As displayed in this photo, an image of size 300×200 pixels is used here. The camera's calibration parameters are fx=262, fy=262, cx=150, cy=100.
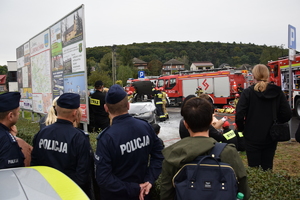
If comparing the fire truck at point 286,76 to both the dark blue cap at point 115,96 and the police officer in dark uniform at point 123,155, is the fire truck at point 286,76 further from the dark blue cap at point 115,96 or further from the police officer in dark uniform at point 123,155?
the dark blue cap at point 115,96

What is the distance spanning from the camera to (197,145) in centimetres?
175

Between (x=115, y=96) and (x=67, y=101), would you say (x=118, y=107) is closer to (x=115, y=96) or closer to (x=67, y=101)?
(x=115, y=96)

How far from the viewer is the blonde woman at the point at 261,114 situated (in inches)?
140

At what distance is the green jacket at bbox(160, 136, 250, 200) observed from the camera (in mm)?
1707

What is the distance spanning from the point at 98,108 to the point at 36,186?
4927 millimetres

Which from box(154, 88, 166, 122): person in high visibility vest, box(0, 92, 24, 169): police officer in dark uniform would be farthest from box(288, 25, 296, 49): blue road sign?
box(154, 88, 166, 122): person in high visibility vest

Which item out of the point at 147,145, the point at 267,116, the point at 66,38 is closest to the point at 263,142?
the point at 267,116

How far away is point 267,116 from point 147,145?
6.44 feet

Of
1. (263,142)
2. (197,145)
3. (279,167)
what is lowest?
(279,167)

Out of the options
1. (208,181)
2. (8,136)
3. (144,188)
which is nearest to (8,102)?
(8,136)

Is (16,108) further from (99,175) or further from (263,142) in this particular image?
(263,142)

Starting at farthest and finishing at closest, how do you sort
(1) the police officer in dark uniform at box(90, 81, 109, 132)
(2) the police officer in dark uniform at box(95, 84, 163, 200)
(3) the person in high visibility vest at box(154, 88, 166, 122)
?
(3) the person in high visibility vest at box(154, 88, 166, 122) < (1) the police officer in dark uniform at box(90, 81, 109, 132) < (2) the police officer in dark uniform at box(95, 84, 163, 200)

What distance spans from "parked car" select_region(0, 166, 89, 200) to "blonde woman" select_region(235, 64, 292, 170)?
263 centimetres

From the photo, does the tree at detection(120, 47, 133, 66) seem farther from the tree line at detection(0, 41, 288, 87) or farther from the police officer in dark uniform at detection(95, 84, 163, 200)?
the police officer in dark uniform at detection(95, 84, 163, 200)
